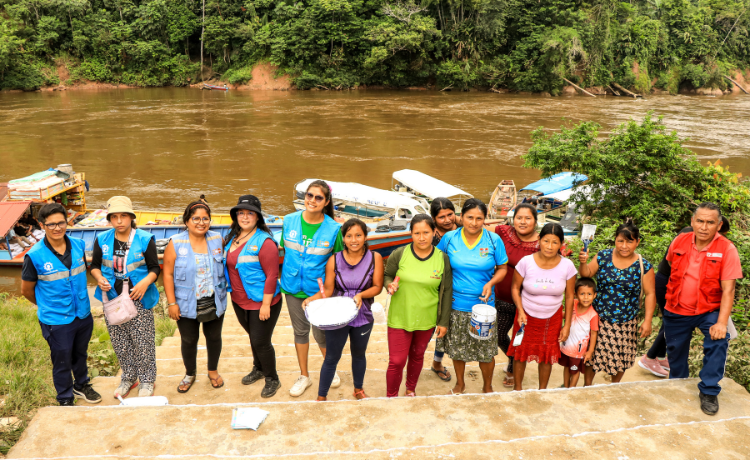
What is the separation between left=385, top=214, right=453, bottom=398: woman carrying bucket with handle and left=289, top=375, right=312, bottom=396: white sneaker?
0.68 metres

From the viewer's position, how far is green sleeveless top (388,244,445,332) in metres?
3.50

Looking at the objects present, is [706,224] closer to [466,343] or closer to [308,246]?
[466,343]

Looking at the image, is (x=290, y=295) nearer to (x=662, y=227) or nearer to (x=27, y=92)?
(x=662, y=227)

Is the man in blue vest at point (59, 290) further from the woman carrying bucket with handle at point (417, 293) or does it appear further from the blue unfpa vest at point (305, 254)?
the woman carrying bucket with handle at point (417, 293)

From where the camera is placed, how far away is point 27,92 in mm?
40969

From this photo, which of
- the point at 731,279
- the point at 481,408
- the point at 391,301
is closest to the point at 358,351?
the point at 391,301

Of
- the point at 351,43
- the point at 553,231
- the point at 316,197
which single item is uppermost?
the point at 351,43

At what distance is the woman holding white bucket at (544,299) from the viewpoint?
11.6 ft

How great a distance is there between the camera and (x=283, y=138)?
25875 mm

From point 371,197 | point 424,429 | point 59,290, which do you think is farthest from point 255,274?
point 371,197

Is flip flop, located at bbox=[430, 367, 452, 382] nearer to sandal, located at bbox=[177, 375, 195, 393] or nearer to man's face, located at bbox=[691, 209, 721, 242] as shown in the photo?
sandal, located at bbox=[177, 375, 195, 393]

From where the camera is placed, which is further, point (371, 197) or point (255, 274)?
point (371, 197)

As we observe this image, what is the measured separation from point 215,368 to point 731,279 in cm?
379

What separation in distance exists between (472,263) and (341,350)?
3.73 ft
